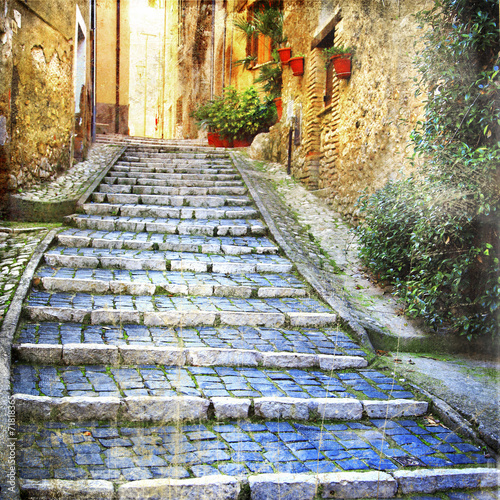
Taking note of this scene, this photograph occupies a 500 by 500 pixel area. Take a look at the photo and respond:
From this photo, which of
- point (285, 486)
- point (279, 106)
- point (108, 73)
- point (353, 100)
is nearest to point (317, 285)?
point (285, 486)

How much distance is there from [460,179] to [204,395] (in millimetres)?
2570

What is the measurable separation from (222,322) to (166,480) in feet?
6.40

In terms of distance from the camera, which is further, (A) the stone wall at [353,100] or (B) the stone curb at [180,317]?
(A) the stone wall at [353,100]

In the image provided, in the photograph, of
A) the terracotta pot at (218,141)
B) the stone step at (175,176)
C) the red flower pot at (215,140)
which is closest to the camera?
the stone step at (175,176)

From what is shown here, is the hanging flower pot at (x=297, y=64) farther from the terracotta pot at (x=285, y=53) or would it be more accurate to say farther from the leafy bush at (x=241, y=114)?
the leafy bush at (x=241, y=114)

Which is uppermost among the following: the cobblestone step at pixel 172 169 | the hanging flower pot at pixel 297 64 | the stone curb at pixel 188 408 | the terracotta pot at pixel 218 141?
the hanging flower pot at pixel 297 64

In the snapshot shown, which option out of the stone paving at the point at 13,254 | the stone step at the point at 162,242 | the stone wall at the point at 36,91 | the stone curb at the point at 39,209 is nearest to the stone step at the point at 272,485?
the stone paving at the point at 13,254

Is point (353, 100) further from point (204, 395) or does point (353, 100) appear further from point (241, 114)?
point (204, 395)

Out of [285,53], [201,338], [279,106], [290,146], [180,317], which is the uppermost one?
[285,53]

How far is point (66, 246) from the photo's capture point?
18.3 ft

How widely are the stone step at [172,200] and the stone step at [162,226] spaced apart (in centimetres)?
78

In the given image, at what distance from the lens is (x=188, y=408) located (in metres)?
2.79

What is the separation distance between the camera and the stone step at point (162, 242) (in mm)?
5645

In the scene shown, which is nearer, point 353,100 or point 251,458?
point 251,458
